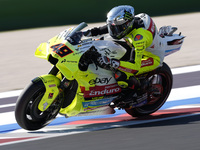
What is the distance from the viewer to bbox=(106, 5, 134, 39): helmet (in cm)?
548

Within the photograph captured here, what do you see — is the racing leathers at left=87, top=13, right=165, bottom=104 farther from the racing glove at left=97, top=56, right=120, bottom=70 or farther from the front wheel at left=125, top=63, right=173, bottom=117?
the front wheel at left=125, top=63, right=173, bottom=117

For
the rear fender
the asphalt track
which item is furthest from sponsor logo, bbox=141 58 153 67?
the rear fender

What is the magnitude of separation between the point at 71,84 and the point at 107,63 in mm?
533

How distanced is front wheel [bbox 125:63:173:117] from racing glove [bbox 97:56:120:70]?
2.48 feet

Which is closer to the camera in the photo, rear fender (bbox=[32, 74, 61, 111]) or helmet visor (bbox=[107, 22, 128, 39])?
rear fender (bbox=[32, 74, 61, 111])

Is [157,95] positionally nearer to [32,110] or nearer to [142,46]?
[142,46]

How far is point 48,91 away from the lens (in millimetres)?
5207

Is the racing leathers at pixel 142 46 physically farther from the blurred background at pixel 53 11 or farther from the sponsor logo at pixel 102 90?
the blurred background at pixel 53 11

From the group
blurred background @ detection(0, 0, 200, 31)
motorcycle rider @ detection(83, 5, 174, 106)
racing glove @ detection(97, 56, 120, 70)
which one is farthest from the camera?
blurred background @ detection(0, 0, 200, 31)

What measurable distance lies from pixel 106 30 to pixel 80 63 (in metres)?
1.08

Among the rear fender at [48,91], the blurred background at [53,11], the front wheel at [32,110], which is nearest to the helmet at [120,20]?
the rear fender at [48,91]

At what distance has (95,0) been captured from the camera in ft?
45.5

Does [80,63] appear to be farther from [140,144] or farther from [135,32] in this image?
[140,144]

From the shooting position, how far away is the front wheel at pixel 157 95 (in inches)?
239
